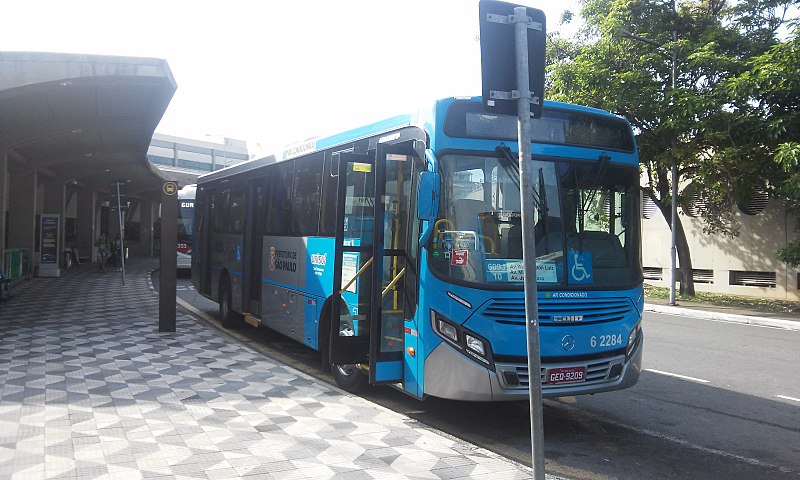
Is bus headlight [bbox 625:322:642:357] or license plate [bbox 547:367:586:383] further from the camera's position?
bus headlight [bbox 625:322:642:357]

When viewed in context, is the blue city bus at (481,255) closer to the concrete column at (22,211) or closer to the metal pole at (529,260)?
the metal pole at (529,260)

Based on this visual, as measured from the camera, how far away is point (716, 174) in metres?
18.5

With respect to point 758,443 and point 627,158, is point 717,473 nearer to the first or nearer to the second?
point 758,443

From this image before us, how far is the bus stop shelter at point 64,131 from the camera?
11.8 metres

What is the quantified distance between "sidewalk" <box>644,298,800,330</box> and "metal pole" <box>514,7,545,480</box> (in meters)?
14.2

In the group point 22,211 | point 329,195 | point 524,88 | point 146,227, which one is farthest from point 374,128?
point 146,227

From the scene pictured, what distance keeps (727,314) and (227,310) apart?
1238cm

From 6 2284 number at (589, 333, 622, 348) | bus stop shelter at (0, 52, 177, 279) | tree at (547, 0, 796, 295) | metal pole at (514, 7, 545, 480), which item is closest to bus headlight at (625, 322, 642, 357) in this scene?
6 2284 number at (589, 333, 622, 348)

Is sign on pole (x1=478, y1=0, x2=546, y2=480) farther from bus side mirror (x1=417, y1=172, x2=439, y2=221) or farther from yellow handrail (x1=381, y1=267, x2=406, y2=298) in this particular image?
yellow handrail (x1=381, y1=267, x2=406, y2=298)

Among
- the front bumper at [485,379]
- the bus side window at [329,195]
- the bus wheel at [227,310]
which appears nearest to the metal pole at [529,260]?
the front bumper at [485,379]

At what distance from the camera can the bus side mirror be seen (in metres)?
5.90

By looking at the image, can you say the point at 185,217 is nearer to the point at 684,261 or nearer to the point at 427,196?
the point at 684,261

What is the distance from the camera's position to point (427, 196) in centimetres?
591

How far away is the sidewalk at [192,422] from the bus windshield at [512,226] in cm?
157
